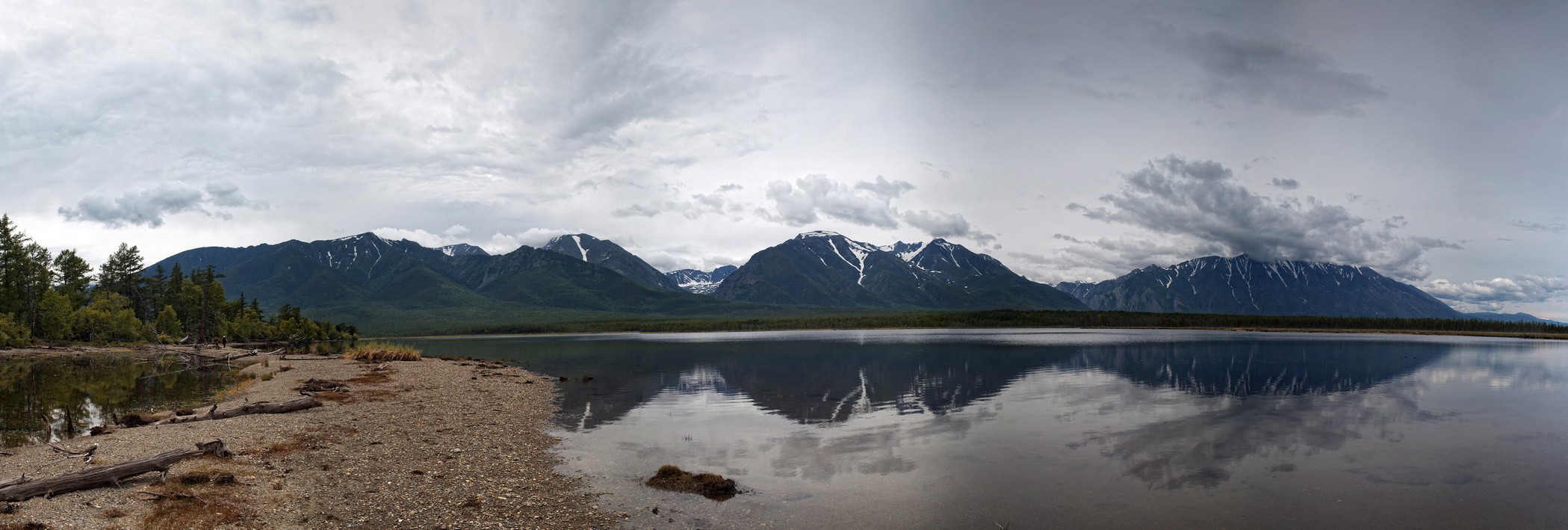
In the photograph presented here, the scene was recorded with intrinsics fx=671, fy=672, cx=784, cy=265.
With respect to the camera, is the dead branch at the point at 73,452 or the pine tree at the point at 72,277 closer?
the dead branch at the point at 73,452

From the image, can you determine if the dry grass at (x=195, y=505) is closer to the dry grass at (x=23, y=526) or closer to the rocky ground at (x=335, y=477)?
the rocky ground at (x=335, y=477)

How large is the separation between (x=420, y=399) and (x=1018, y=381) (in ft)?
135

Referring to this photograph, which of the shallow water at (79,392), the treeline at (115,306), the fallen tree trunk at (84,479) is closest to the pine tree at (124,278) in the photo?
the treeline at (115,306)

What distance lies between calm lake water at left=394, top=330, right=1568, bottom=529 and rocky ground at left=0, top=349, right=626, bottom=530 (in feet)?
6.92

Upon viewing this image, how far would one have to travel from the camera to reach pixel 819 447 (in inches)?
1059

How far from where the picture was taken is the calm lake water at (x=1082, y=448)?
18109 mm

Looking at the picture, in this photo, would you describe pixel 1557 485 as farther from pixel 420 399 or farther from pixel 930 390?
pixel 420 399

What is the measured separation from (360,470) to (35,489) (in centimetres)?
669

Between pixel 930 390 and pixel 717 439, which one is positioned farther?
pixel 930 390

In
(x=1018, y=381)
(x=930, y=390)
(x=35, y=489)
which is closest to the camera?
(x=35, y=489)

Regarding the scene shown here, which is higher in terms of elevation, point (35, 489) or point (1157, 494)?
point (35, 489)

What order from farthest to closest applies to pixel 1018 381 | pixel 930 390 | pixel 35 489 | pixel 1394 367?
1. pixel 1394 367
2. pixel 1018 381
3. pixel 930 390
4. pixel 35 489

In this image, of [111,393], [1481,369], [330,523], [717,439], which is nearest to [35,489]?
[330,523]

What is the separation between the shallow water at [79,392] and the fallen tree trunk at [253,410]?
2758 millimetres
